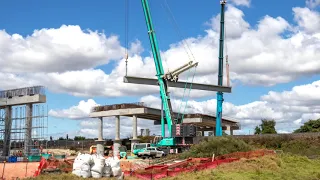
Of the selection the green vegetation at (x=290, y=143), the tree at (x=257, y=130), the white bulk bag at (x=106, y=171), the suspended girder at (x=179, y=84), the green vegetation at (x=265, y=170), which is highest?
the suspended girder at (x=179, y=84)

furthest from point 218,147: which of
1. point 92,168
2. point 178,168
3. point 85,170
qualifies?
point 85,170

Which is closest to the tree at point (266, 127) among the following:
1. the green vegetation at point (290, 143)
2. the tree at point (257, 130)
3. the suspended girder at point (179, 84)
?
the tree at point (257, 130)

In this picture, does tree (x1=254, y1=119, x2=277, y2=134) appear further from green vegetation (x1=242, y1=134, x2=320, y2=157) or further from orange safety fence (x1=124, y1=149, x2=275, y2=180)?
orange safety fence (x1=124, y1=149, x2=275, y2=180)

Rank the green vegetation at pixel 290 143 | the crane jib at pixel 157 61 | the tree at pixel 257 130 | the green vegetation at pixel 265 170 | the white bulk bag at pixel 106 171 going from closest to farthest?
the white bulk bag at pixel 106 171 → the green vegetation at pixel 265 170 → the green vegetation at pixel 290 143 → the crane jib at pixel 157 61 → the tree at pixel 257 130

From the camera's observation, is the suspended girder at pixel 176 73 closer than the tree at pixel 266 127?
Answer: Yes

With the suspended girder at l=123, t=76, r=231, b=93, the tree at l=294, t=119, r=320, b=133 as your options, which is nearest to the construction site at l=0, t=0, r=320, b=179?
the suspended girder at l=123, t=76, r=231, b=93

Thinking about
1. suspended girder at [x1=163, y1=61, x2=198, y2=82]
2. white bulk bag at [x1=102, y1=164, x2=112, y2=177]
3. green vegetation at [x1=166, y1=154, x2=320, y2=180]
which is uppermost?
suspended girder at [x1=163, y1=61, x2=198, y2=82]

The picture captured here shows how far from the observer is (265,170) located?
94.4ft

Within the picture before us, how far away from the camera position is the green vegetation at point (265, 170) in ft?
83.1

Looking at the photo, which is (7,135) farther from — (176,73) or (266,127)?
(266,127)

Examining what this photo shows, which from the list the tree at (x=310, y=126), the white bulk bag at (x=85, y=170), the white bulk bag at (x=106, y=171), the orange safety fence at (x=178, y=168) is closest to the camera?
the white bulk bag at (x=85, y=170)

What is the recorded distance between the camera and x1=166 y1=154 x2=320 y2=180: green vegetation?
25.3m

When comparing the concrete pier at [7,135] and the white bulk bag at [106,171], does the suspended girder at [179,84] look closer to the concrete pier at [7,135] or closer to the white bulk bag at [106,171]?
the concrete pier at [7,135]

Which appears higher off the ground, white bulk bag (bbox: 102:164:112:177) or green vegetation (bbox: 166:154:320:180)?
white bulk bag (bbox: 102:164:112:177)
